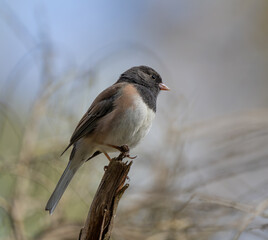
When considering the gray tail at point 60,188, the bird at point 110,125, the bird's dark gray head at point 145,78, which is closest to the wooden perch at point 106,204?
the bird at point 110,125

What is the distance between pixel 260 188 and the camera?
2.88 metres

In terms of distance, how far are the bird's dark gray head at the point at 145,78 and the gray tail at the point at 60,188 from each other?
0.91 meters

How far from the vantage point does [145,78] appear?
3.57 metres

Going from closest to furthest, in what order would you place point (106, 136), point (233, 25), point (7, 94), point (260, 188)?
1. point (260, 188)
2. point (106, 136)
3. point (7, 94)
4. point (233, 25)

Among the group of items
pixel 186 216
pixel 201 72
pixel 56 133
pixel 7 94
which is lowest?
pixel 186 216

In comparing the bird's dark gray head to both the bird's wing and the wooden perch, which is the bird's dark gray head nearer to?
the bird's wing

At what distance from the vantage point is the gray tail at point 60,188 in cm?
289

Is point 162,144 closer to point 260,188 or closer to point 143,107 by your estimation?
point 143,107

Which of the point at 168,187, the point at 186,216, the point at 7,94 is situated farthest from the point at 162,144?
the point at 7,94

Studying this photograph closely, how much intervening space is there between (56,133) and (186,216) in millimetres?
1233

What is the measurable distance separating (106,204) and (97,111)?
111 centimetres

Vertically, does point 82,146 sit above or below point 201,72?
below

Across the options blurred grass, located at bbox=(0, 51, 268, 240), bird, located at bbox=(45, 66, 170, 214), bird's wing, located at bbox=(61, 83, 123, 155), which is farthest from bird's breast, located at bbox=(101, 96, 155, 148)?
blurred grass, located at bbox=(0, 51, 268, 240)

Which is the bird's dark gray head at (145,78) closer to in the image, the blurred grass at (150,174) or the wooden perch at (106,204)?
the blurred grass at (150,174)
